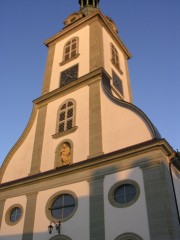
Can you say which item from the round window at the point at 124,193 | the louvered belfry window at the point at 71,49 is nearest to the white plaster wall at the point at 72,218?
the round window at the point at 124,193

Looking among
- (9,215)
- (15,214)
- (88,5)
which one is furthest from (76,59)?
(9,215)

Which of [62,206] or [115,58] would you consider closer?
[62,206]

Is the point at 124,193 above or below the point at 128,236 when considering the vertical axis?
above

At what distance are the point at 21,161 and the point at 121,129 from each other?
26.1ft

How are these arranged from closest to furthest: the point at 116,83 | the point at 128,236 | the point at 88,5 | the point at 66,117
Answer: the point at 128,236 < the point at 66,117 < the point at 116,83 < the point at 88,5

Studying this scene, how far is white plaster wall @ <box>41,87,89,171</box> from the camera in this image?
19.0 m

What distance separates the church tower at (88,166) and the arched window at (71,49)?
230mm

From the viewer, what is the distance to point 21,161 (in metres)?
21.7

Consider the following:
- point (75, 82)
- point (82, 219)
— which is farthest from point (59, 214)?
point (75, 82)

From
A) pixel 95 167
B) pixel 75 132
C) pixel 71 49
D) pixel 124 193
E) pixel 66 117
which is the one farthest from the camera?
pixel 71 49

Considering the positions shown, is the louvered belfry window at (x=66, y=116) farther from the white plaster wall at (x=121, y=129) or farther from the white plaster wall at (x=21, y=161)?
the white plaster wall at (x=121, y=129)

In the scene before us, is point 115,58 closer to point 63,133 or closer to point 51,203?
point 63,133

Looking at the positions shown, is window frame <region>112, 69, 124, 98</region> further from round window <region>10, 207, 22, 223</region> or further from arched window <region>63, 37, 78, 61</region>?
round window <region>10, 207, 22, 223</region>

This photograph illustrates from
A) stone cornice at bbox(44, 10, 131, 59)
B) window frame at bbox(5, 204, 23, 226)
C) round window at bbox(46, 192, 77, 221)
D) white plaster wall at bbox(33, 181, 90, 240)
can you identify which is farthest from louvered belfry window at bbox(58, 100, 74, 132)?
stone cornice at bbox(44, 10, 131, 59)
